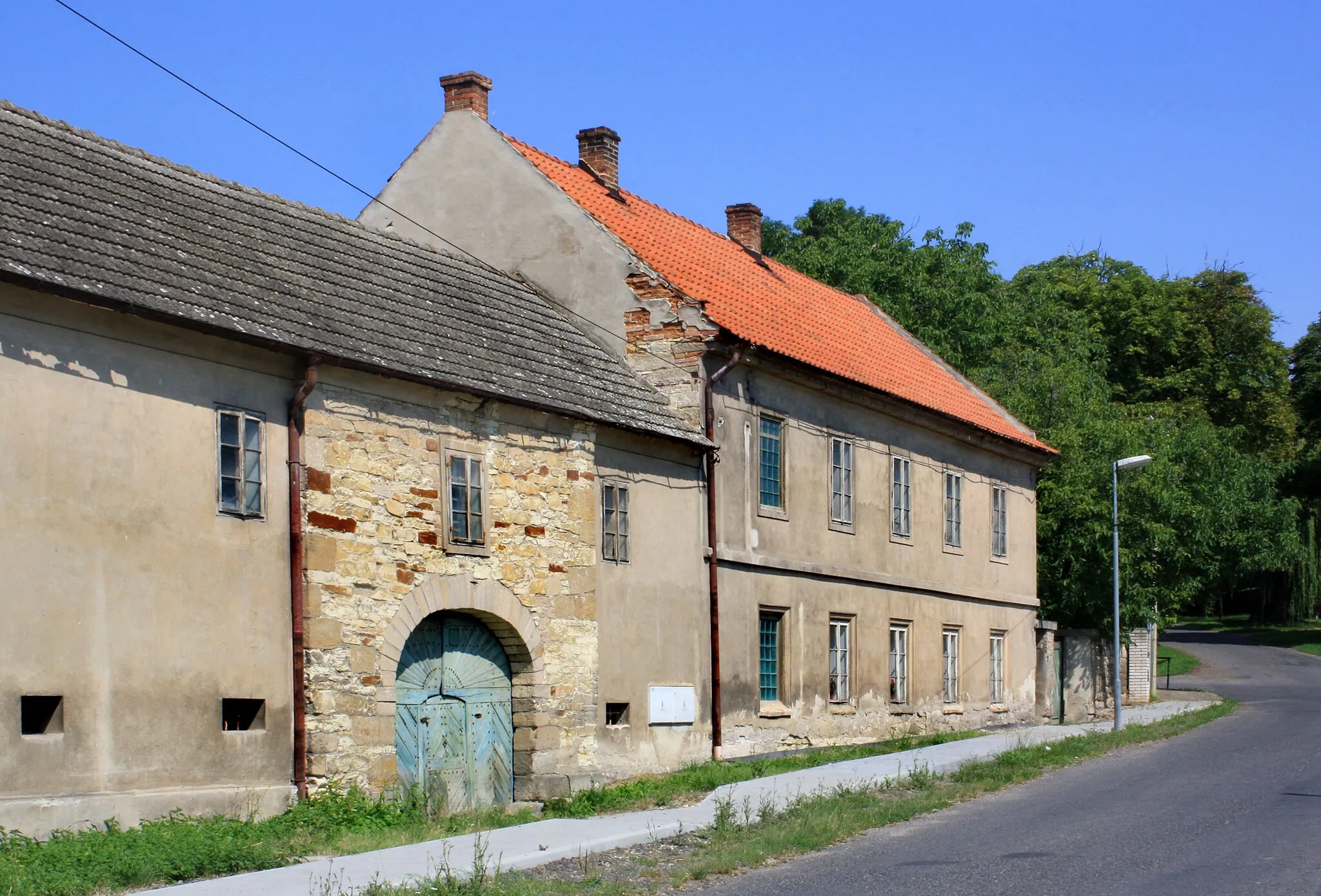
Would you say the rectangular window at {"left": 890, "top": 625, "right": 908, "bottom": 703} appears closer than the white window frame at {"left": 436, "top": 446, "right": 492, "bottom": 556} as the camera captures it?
No

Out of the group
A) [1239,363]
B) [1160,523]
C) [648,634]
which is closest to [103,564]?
[648,634]

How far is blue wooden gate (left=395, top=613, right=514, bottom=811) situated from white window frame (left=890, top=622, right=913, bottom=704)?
9504 millimetres

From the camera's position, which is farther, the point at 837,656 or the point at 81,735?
the point at 837,656

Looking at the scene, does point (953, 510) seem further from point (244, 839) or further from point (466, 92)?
point (244, 839)

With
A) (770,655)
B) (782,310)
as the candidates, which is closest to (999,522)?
(782,310)

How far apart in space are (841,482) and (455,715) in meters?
9.05

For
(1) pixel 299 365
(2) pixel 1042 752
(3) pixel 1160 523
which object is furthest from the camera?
(3) pixel 1160 523

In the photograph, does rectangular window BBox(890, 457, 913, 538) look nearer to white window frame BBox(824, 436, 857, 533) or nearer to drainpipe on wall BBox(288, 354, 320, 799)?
white window frame BBox(824, 436, 857, 533)

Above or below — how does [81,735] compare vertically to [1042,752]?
above

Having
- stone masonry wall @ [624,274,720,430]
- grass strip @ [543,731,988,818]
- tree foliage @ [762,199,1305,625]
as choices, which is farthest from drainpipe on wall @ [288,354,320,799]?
tree foliage @ [762,199,1305,625]

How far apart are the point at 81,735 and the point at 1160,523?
25665 mm

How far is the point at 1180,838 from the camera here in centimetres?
1183

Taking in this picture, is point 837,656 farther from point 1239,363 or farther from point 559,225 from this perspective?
point 1239,363

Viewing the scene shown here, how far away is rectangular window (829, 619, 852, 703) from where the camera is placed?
73.9 feet
